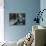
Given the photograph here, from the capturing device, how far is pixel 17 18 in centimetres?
511

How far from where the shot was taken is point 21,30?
5.15m

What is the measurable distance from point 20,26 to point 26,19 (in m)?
0.36

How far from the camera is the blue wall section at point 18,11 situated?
5.00 metres

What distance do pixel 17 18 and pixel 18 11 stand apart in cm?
27

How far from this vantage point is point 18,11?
509 cm

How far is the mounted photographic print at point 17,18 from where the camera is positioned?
5.04 metres

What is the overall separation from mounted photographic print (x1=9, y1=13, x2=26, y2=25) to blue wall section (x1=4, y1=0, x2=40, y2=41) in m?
0.11

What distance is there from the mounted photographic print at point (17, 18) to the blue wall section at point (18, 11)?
115 millimetres

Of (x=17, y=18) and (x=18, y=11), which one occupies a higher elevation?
(x=18, y=11)

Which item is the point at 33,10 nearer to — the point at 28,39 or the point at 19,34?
the point at 19,34

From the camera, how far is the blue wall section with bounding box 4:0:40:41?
16.4 ft

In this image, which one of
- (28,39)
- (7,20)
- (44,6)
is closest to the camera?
(28,39)

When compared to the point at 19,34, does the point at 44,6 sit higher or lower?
higher

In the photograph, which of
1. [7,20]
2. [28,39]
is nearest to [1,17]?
[7,20]
